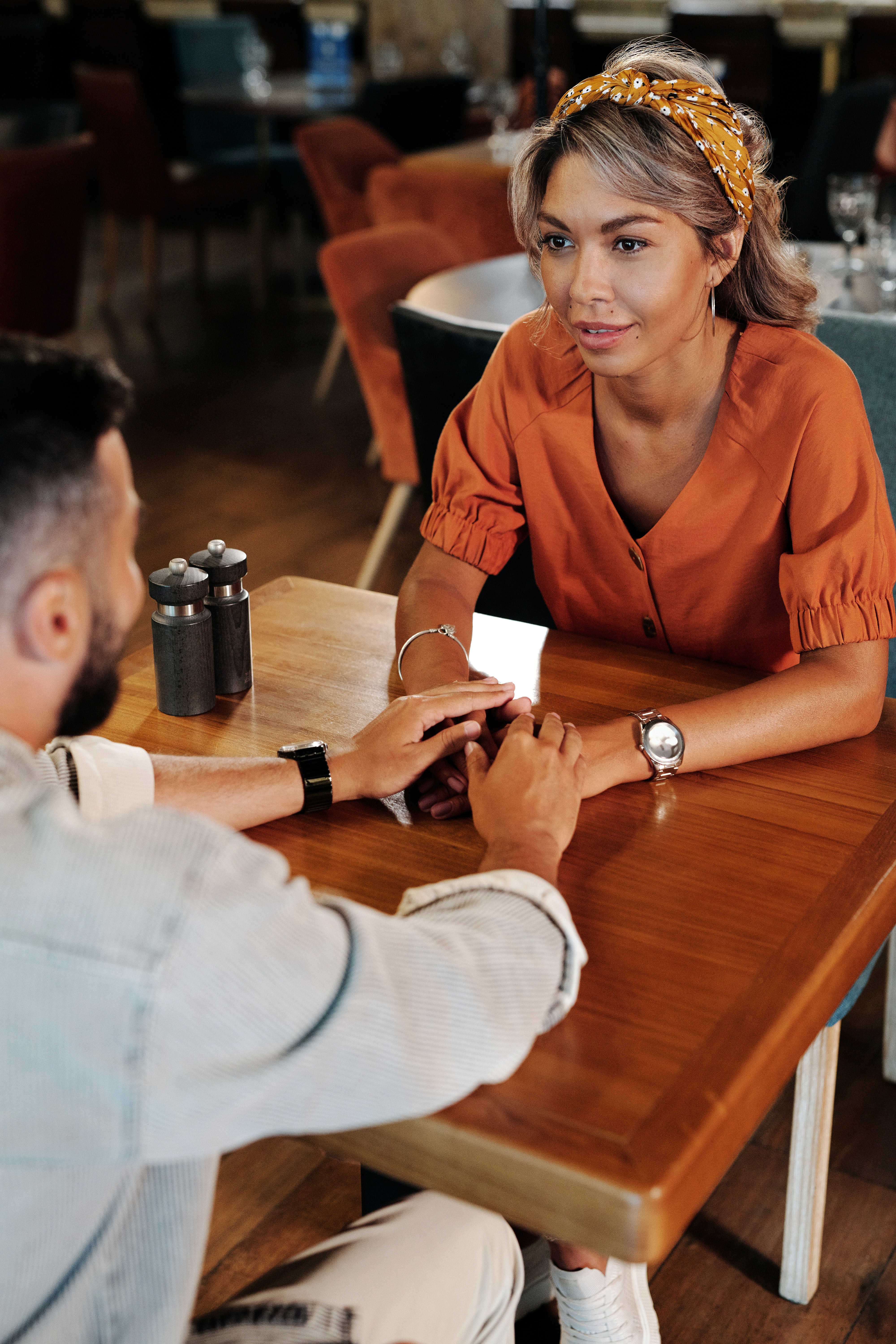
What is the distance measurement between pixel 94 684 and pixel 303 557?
3008 millimetres

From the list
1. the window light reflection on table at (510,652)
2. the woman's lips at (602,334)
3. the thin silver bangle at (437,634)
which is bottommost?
the window light reflection on table at (510,652)

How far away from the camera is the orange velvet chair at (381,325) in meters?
3.12

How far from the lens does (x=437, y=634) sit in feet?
4.76

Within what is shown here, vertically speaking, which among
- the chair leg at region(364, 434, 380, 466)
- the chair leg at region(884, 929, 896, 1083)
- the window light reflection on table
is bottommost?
the chair leg at region(364, 434, 380, 466)

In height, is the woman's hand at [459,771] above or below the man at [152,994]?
below

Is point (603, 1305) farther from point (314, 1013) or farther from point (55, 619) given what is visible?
point (55, 619)

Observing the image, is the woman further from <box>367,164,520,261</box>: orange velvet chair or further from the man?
<box>367,164,520,261</box>: orange velvet chair

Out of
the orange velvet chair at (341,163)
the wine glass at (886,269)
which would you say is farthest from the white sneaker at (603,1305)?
the orange velvet chair at (341,163)

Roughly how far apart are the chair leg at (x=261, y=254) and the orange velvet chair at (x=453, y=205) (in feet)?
8.72

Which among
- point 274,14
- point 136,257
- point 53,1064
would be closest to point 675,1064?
point 53,1064

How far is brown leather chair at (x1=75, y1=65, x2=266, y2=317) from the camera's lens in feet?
20.4

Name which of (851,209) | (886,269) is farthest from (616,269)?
(851,209)

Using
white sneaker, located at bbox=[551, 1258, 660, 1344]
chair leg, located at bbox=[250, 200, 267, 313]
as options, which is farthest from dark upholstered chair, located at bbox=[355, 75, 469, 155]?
white sneaker, located at bbox=[551, 1258, 660, 1344]

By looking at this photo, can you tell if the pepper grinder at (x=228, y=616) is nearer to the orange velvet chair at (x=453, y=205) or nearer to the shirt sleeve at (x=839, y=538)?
the shirt sleeve at (x=839, y=538)
